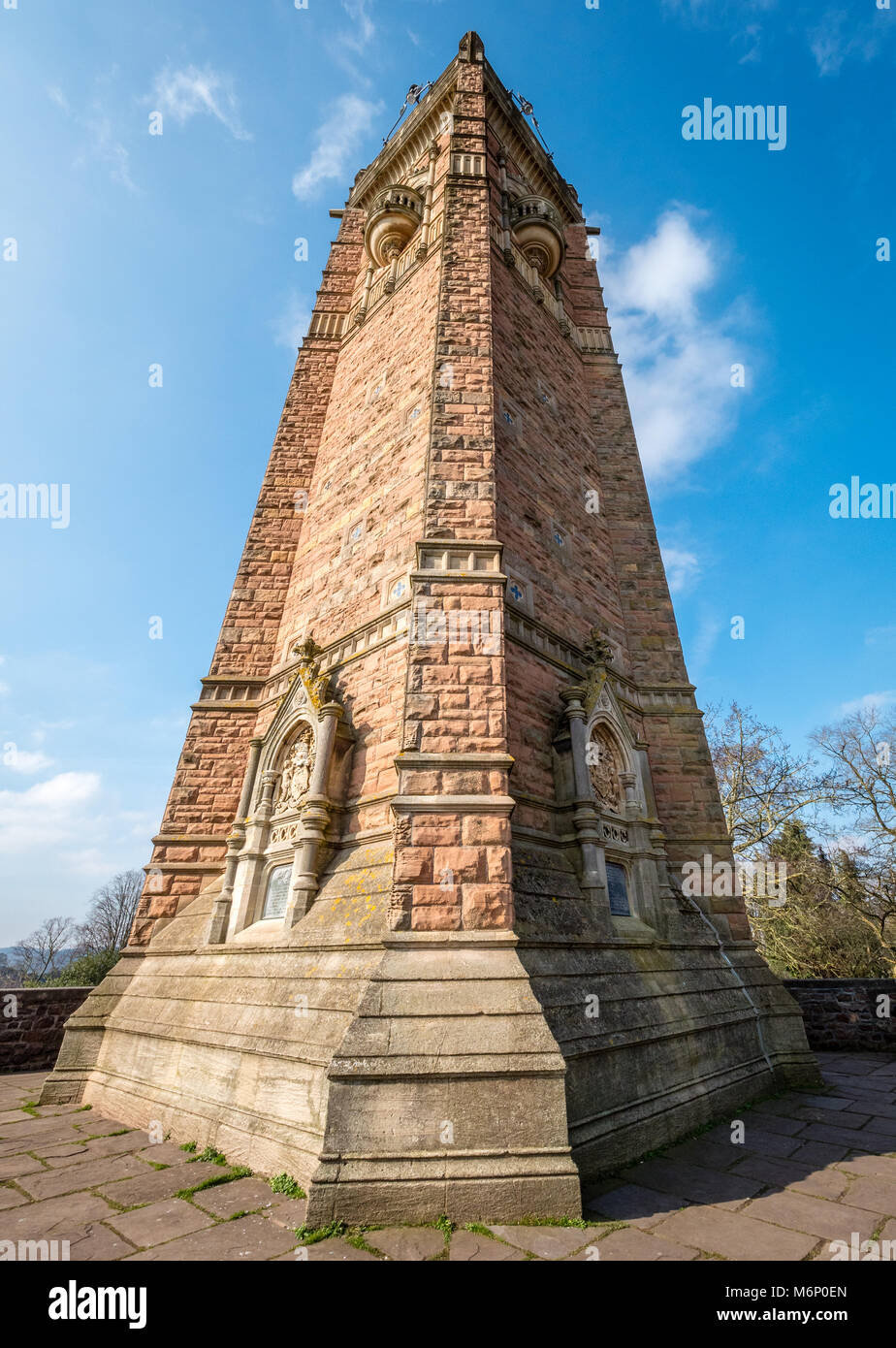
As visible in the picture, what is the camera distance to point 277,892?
6570 mm

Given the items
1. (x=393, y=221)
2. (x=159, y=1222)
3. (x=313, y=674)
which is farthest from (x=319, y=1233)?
(x=393, y=221)

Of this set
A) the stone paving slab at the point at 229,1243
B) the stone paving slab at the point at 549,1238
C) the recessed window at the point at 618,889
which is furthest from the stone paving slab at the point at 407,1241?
the recessed window at the point at 618,889

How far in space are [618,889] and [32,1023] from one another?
33.5 ft

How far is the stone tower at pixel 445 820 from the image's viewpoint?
3.90 metres

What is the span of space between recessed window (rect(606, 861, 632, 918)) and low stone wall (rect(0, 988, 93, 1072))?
28.6 feet

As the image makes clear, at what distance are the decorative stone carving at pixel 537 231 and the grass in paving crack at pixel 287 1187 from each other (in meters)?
15.2

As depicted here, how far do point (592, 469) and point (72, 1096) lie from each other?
12123mm

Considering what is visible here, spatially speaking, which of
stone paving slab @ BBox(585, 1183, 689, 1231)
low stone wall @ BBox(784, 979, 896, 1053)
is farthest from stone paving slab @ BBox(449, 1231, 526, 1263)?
low stone wall @ BBox(784, 979, 896, 1053)

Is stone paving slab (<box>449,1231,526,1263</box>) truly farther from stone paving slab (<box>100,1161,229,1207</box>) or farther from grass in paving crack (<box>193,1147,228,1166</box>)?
grass in paving crack (<box>193,1147,228,1166</box>)

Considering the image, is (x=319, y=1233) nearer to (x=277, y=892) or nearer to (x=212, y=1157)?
(x=212, y=1157)

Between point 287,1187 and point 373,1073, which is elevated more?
point 373,1073

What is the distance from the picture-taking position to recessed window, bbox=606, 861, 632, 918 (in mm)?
6598

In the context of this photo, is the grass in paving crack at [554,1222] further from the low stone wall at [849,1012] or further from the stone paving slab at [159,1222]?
the low stone wall at [849,1012]
